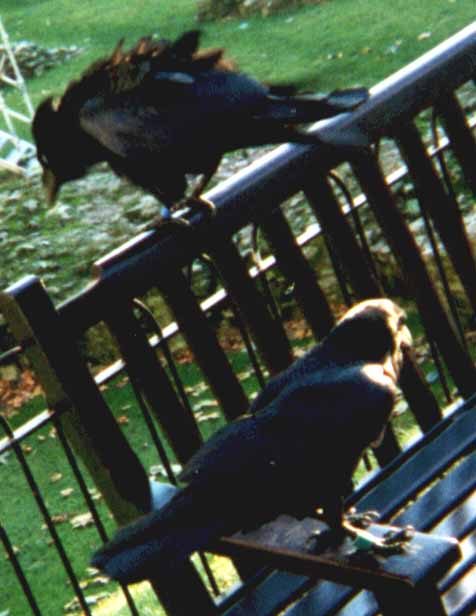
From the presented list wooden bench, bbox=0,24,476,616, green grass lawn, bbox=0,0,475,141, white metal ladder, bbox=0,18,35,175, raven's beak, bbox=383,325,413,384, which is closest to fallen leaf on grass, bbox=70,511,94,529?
wooden bench, bbox=0,24,476,616

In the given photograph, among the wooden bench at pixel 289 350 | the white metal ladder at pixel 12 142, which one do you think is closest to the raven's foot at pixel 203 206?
the wooden bench at pixel 289 350

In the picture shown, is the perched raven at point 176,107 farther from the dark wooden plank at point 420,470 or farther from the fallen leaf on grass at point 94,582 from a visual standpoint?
the fallen leaf on grass at point 94,582

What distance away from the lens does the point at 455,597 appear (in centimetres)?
314

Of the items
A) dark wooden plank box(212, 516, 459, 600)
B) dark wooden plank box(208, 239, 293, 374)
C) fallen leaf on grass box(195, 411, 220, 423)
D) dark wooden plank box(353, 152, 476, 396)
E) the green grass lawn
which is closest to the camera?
dark wooden plank box(212, 516, 459, 600)

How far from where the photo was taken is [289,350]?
3.72 meters

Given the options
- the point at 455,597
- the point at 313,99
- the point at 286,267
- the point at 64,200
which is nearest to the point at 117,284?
the point at 286,267

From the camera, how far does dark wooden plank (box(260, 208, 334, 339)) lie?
3670 millimetres

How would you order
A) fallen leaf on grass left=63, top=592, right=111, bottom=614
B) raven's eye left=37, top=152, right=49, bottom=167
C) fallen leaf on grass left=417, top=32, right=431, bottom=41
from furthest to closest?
fallen leaf on grass left=417, top=32, right=431, bottom=41 < fallen leaf on grass left=63, top=592, right=111, bottom=614 < raven's eye left=37, top=152, right=49, bottom=167

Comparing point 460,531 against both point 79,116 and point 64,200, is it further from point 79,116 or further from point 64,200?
point 64,200

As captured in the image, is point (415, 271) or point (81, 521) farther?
point (81, 521)

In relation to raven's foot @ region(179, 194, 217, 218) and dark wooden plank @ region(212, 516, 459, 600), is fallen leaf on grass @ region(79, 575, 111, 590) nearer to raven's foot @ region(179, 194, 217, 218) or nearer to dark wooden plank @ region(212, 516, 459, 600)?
raven's foot @ region(179, 194, 217, 218)

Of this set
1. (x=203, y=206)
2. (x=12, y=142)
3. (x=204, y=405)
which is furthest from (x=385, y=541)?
Answer: (x=12, y=142)

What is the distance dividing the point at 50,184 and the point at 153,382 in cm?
176

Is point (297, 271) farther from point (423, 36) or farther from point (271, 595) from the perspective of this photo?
point (423, 36)
